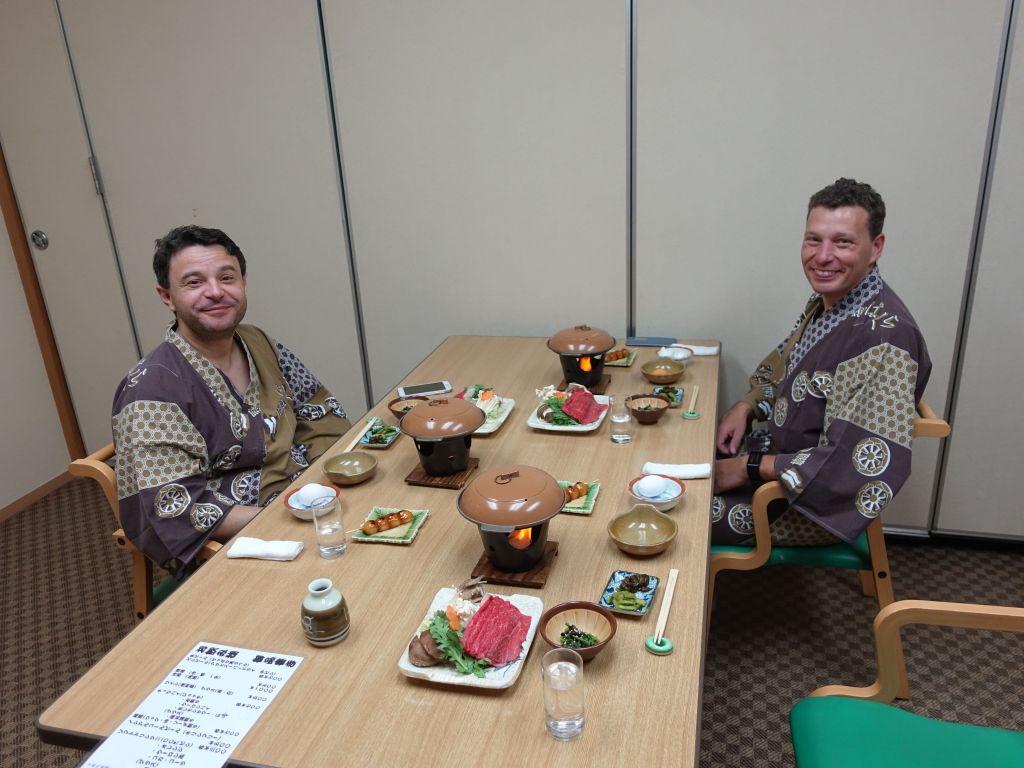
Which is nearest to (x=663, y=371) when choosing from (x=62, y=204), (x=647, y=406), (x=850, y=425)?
(x=647, y=406)

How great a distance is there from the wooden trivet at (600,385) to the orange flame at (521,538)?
3.04 feet

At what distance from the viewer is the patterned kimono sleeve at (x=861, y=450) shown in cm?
183

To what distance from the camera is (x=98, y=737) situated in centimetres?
112

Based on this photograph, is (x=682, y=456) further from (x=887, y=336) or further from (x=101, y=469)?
(x=101, y=469)

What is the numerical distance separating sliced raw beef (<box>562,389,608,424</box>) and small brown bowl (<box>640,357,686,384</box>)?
1.04ft

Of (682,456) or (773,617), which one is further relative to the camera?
(773,617)

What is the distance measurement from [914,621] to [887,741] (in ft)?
0.71

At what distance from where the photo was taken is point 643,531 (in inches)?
60.0

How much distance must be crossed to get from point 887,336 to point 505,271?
1482mm

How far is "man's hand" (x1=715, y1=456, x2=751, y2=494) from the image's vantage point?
81.0 inches

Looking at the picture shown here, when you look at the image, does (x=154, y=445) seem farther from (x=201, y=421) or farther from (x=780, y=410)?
(x=780, y=410)

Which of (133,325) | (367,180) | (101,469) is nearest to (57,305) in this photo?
(133,325)

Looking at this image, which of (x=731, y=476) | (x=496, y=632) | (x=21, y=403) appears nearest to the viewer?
(x=496, y=632)

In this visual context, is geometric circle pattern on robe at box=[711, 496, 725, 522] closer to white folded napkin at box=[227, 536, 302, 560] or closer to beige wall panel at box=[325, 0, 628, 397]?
beige wall panel at box=[325, 0, 628, 397]
